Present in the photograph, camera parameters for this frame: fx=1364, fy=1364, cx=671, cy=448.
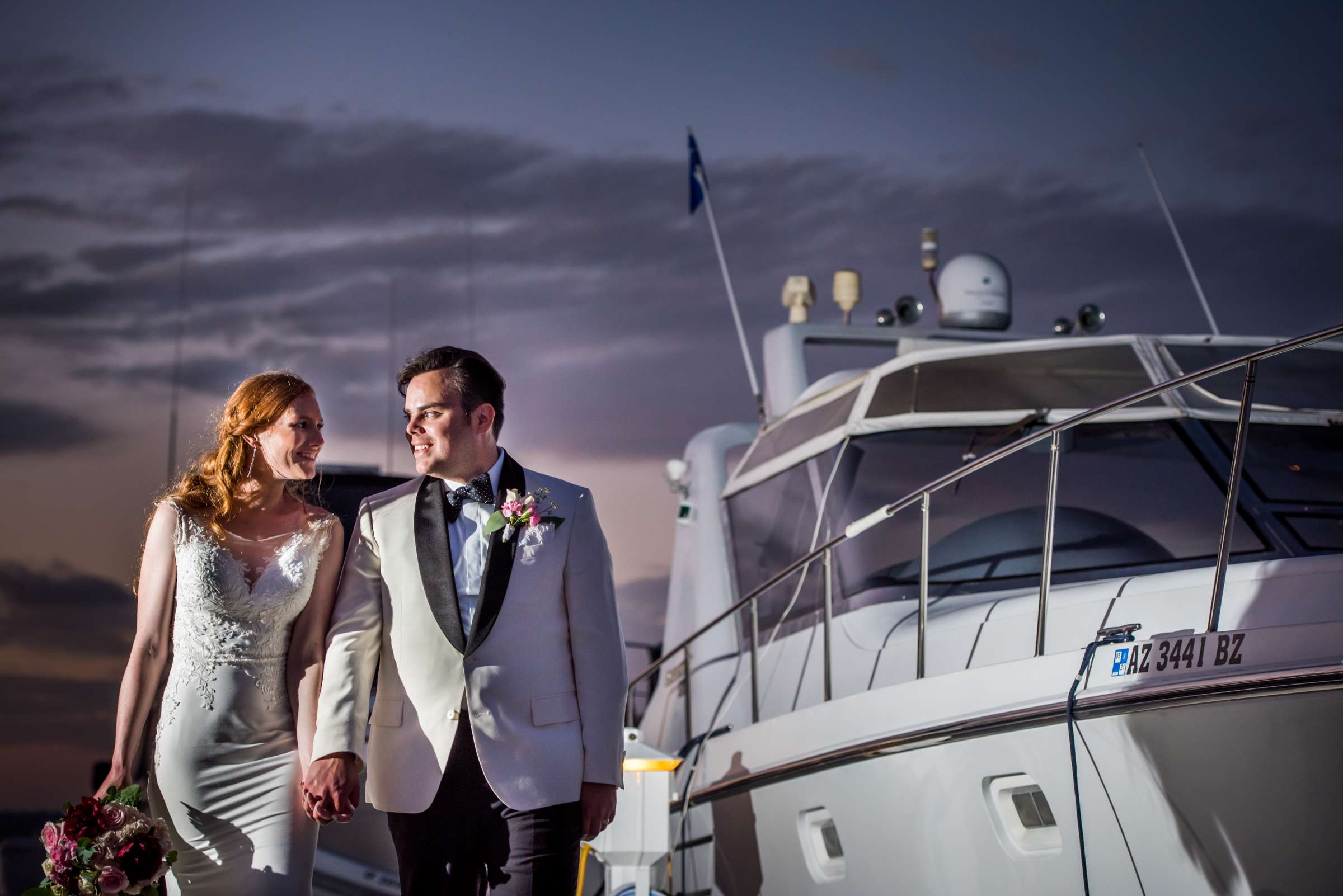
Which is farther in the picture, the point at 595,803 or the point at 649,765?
the point at 649,765

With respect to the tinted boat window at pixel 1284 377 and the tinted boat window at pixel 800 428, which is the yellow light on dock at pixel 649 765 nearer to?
the tinted boat window at pixel 800 428

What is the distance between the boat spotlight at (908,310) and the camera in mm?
7293

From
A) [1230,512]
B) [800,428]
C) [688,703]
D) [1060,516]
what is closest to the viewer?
[1230,512]

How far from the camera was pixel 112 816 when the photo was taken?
2781 millimetres

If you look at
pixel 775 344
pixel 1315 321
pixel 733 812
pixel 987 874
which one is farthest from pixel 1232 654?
pixel 1315 321

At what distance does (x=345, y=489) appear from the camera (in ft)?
16.0

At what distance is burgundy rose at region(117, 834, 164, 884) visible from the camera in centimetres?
278

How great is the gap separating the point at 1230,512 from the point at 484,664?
5.97 ft

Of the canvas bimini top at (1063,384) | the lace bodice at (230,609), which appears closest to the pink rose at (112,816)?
the lace bodice at (230,609)

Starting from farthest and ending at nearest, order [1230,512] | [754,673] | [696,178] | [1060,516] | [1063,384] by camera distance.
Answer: [696,178] < [1063,384] < [754,673] < [1060,516] < [1230,512]

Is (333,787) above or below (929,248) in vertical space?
below

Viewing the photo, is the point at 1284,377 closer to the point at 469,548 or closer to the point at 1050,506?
the point at 1050,506

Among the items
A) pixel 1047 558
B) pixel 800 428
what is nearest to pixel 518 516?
pixel 1047 558

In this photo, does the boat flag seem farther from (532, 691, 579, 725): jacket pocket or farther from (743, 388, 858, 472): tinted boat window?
(532, 691, 579, 725): jacket pocket
